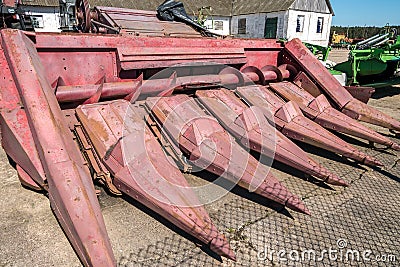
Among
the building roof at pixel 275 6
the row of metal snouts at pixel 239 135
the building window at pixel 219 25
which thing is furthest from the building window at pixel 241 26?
the row of metal snouts at pixel 239 135

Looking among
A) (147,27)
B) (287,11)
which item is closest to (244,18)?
(287,11)

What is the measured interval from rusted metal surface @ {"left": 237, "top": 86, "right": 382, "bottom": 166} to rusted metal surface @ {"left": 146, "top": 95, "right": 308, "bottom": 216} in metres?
0.65

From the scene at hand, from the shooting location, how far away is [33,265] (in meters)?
1.83

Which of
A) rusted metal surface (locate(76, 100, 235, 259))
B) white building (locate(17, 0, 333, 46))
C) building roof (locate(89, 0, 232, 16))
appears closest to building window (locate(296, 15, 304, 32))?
white building (locate(17, 0, 333, 46))

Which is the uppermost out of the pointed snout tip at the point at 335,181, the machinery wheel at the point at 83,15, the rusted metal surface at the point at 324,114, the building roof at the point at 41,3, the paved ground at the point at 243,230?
the machinery wheel at the point at 83,15

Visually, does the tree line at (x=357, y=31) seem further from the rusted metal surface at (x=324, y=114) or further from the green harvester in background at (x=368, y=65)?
the rusted metal surface at (x=324, y=114)

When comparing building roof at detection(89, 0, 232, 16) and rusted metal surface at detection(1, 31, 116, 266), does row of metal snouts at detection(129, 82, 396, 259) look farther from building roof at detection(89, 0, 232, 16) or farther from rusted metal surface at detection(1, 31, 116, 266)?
building roof at detection(89, 0, 232, 16)

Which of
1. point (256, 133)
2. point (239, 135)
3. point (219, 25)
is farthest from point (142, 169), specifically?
point (219, 25)

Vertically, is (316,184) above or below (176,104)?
below

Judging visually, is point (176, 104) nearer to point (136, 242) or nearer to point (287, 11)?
point (136, 242)

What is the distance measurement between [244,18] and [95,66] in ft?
70.2

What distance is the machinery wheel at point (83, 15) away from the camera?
4.06 meters

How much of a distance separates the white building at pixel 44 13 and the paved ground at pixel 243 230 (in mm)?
16806

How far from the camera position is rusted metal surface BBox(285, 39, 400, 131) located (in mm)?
3658
